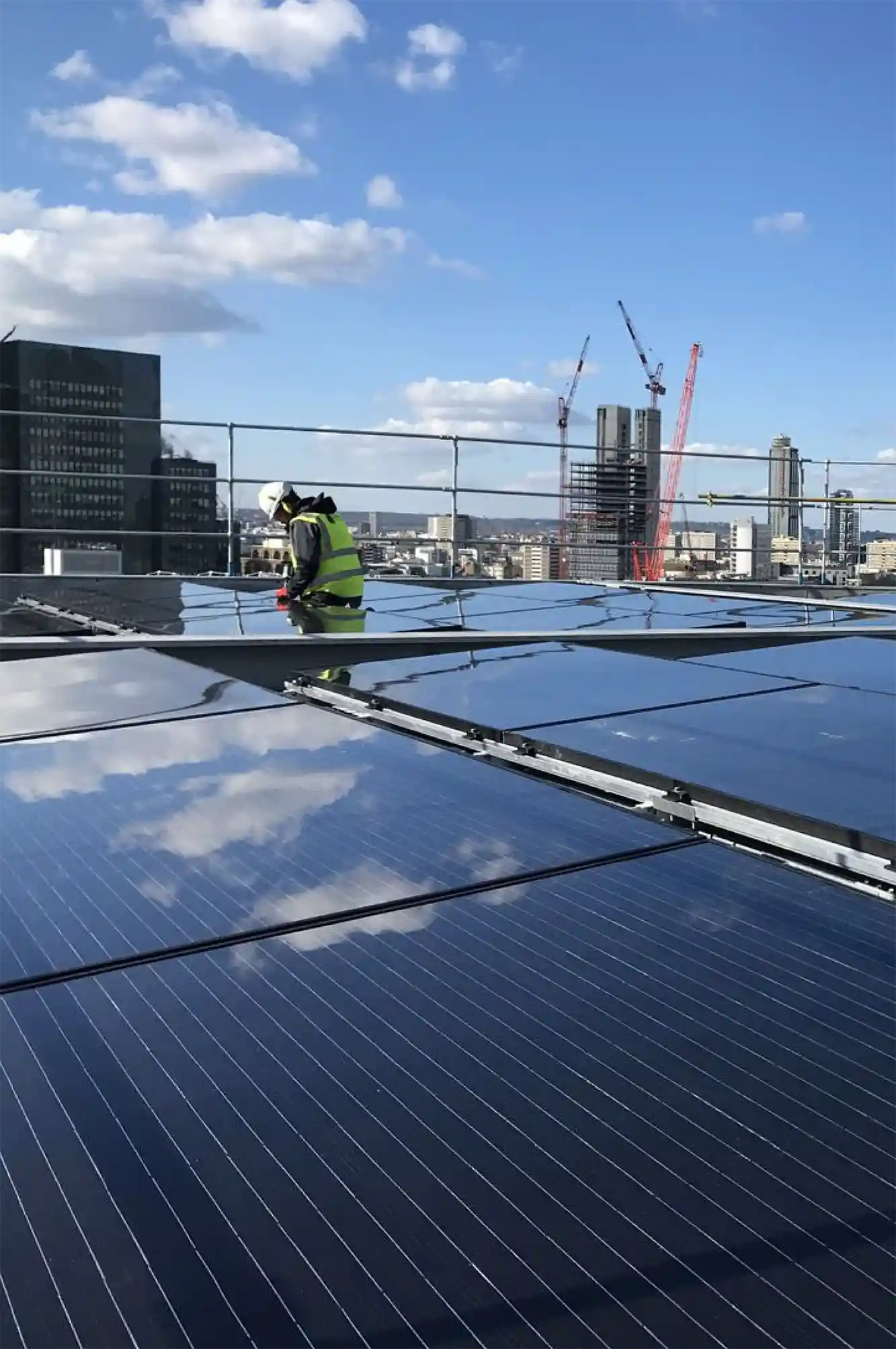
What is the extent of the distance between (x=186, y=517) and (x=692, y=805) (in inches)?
357

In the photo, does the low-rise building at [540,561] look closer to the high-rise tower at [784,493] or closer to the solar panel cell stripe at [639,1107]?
the high-rise tower at [784,493]

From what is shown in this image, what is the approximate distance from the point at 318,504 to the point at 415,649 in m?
1.69

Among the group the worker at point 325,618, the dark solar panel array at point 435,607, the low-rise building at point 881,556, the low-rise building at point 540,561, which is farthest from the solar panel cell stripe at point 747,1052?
the low-rise building at point 881,556

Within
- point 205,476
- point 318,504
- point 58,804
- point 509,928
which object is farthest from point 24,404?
point 509,928

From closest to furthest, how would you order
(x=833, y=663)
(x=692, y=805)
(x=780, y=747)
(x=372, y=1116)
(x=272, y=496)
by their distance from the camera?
(x=372, y=1116) < (x=692, y=805) < (x=780, y=747) < (x=833, y=663) < (x=272, y=496)

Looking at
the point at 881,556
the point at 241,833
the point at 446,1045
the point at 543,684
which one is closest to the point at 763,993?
the point at 446,1045

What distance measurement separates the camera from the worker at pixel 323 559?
22.4 feet

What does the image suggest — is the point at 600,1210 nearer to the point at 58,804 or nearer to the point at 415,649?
the point at 58,804

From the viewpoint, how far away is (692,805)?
2.53 m

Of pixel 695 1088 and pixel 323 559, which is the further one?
pixel 323 559

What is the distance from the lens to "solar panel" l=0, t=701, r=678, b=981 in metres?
1.97

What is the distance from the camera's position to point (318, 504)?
23.0 feet

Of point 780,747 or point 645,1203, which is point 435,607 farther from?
point 645,1203

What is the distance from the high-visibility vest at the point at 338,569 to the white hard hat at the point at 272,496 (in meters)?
0.86
